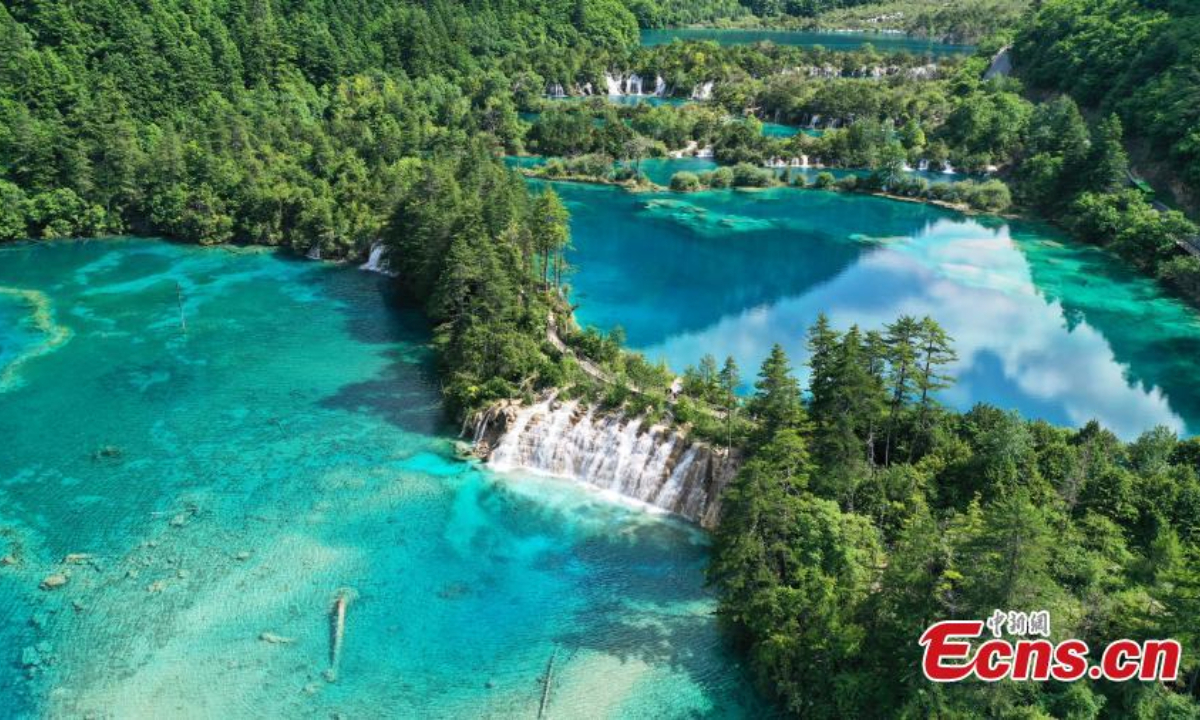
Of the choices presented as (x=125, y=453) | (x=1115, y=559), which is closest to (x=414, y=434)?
(x=125, y=453)

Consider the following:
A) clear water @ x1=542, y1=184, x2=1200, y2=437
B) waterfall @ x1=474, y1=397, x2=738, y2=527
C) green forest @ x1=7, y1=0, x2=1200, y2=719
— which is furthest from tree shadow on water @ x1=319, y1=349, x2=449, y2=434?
clear water @ x1=542, y1=184, x2=1200, y2=437

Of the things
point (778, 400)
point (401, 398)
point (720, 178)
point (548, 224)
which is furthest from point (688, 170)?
point (778, 400)

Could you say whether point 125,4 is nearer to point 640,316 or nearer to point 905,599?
point 640,316

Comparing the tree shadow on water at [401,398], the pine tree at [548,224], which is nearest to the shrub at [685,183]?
the pine tree at [548,224]

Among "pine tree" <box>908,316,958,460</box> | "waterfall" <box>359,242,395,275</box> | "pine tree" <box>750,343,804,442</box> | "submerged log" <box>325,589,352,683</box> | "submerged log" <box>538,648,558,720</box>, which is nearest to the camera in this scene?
"submerged log" <box>538,648,558,720</box>

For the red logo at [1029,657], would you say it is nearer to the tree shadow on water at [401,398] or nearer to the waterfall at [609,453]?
the waterfall at [609,453]

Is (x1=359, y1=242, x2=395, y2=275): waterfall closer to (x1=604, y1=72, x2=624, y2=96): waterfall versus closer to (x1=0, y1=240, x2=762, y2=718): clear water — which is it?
(x1=0, y1=240, x2=762, y2=718): clear water
